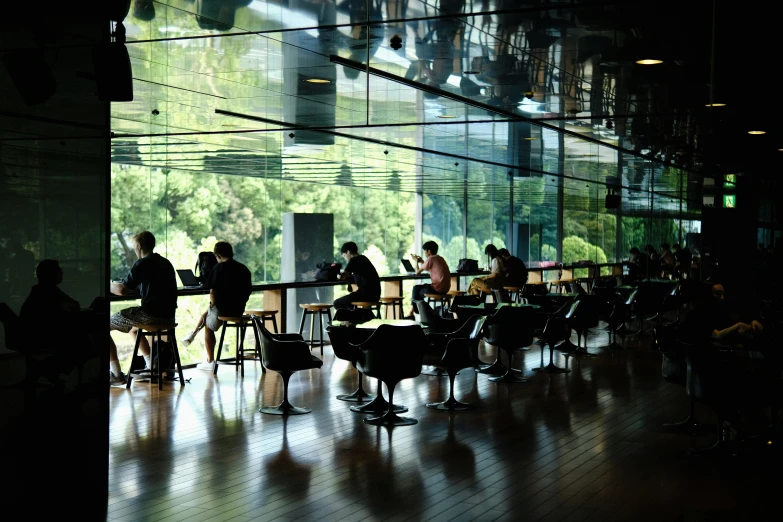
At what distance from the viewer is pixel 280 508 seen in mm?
5379

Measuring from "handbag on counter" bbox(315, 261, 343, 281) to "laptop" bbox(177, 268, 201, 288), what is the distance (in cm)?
263

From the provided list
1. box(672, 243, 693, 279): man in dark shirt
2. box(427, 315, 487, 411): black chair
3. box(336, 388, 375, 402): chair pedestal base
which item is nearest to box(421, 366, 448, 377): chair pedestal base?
box(336, 388, 375, 402): chair pedestal base

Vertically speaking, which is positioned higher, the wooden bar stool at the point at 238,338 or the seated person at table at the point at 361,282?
the seated person at table at the point at 361,282

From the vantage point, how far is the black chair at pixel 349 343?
8.23m

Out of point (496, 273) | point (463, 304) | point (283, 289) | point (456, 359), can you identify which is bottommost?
point (456, 359)

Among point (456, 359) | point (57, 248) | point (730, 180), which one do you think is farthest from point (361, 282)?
point (730, 180)

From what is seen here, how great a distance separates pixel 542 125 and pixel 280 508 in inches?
346

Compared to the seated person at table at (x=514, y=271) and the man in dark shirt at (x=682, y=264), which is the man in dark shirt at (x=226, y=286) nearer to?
the seated person at table at (x=514, y=271)

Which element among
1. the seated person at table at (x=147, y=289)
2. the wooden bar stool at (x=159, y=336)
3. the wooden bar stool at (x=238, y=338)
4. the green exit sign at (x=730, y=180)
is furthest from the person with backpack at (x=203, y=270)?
the green exit sign at (x=730, y=180)

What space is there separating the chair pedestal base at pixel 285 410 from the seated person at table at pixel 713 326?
358 cm

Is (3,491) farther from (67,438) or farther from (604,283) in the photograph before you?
(604,283)

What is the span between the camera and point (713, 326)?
7.97 m

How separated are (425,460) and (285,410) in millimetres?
2049

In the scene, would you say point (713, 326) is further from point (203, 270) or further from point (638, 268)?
point (638, 268)
